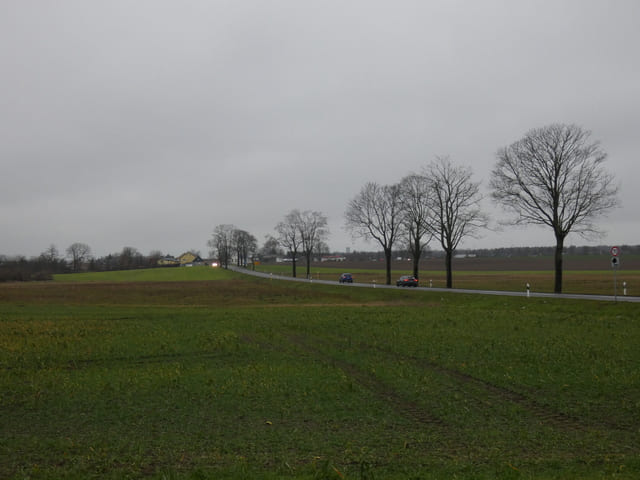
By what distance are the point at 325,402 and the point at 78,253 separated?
19357 cm

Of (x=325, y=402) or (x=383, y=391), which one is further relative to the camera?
(x=383, y=391)

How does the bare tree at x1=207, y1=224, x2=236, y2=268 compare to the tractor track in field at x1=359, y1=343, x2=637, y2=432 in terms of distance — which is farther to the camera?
the bare tree at x1=207, y1=224, x2=236, y2=268

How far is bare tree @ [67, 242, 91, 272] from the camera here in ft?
568

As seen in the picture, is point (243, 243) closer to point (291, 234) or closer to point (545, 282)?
point (291, 234)

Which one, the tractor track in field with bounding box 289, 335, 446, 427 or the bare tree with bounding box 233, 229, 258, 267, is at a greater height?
the bare tree with bounding box 233, 229, 258, 267

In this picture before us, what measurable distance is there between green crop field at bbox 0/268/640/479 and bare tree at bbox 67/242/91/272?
170727 millimetres

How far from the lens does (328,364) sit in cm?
1485

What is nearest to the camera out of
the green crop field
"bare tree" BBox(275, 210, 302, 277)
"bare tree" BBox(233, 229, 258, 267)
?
the green crop field

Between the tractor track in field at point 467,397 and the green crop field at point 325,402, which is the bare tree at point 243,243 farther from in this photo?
the tractor track in field at point 467,397

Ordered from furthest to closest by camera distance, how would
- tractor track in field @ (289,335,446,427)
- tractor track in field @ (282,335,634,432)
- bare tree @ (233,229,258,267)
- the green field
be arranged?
1. bare tree @ (233,229,258,267)
2. the green field
3. tractor track in field @ (289,335,446,427)
4. tractor track in field @ (282,335,634,432)

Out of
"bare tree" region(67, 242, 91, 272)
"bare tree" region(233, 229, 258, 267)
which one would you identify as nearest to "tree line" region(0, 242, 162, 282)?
"bare tree" region(67, 242, 91, 272)

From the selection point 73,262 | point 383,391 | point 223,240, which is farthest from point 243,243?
point 383,391

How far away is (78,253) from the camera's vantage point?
588 ft

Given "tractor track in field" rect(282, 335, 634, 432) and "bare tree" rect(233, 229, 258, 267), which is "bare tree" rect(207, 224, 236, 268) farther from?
"tractor track in field" rect(282, 335, 634, 432)
